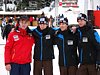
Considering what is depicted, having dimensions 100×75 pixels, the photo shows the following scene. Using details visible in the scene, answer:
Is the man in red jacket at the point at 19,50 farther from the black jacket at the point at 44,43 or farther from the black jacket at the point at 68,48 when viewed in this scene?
the black jacket at the point at 68,48

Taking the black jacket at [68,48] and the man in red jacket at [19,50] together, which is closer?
the man in red jacket at [19,50]

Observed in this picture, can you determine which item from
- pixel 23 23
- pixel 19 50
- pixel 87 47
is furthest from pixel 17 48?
pixel 87 47

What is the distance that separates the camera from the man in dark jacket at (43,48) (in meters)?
4.45

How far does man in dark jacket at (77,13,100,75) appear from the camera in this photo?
429 centimetres

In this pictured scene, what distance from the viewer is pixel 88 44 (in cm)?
430

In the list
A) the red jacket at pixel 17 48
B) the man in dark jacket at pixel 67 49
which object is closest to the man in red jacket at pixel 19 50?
the red jacket at pixel 17 48

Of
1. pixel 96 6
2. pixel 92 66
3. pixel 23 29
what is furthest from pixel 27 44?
pixel 96 6

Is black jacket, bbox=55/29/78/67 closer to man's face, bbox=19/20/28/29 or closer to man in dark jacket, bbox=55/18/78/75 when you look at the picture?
man in dark jacket, bbox=55/18/78/75

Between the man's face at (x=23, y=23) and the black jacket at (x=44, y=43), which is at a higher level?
the man's face at (x=23, y=23)

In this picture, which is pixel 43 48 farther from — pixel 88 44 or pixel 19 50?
pixel 88 44

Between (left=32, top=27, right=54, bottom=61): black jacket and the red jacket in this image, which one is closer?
the red jacket

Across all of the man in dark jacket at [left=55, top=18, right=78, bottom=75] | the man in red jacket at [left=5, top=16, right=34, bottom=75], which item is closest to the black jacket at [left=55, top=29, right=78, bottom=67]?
the man in dark jacket at [left=55, top=18, right=78, bottom=75]

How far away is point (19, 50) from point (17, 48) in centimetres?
4

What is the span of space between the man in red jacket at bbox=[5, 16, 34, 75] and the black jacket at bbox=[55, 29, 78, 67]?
1.58 ft
